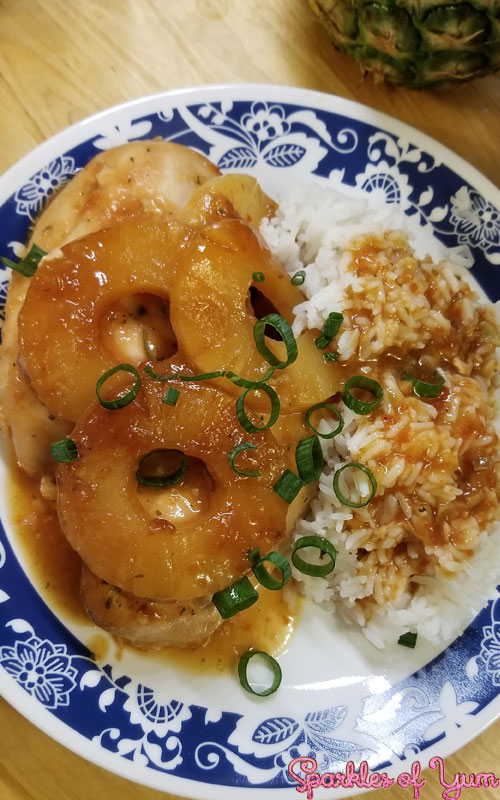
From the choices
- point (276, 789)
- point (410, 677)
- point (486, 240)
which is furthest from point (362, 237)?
point (276, 789)

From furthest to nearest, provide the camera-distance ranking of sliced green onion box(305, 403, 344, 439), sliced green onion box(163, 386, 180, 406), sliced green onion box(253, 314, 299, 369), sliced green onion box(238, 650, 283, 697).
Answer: sliced green onion box(238, 650, 283, 697) < sliced green onion box(305, 403, 344, 439) < sliced green onion box(253, 314, 299, 369) < sliced green onion box(163, 386, 180, 406)

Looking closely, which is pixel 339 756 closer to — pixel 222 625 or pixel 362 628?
pixel 362 628

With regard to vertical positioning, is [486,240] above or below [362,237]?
above

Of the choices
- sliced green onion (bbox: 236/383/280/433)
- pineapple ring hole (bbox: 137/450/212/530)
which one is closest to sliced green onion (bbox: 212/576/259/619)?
pineapple ring hole (bbox: 137/450/212/530)

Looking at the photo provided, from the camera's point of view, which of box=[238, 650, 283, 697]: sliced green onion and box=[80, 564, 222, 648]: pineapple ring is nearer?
box=[80, 564, 222, 648]: pineapple ring

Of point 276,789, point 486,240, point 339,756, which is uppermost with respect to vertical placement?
point 486,240

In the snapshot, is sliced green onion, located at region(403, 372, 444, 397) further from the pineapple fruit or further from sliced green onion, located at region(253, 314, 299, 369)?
the pineapple fruit

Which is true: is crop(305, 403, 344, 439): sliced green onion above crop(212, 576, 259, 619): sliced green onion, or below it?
above

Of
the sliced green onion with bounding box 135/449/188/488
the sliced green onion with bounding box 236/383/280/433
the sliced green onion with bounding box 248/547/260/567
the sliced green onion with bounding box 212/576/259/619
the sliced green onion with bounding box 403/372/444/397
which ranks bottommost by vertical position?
the sliced green onion with bounding box 212/576/259/619
